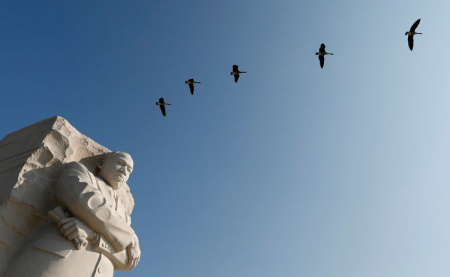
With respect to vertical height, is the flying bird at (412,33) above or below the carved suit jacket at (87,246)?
above

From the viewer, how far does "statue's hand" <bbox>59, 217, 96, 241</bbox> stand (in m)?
4.76

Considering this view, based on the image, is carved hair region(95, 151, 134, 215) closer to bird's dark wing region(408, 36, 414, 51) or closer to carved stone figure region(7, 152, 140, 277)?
carved stone figure region(7, 152, 140, 277)

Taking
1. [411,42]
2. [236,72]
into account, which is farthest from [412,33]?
[236,72]

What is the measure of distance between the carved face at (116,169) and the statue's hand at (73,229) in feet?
3.94

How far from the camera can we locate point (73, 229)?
4789mm

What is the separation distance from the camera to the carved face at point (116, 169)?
6090 mm

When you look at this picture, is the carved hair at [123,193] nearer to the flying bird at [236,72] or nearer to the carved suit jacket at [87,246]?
the carved suit jacket at [87,246]

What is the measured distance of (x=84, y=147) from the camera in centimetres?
625

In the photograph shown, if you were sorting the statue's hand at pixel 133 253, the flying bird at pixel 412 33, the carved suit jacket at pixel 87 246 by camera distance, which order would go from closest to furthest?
the carved suit jacket at pixel 87 246 → the statue's hand at pixel 133 253 → the flying bird at pixel 412 33

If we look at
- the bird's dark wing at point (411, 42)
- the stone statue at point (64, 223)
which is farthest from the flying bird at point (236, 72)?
the stone statue at point (64, 223)

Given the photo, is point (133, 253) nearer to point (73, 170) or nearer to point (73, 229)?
point (73, 229)

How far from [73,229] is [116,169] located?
1.45m

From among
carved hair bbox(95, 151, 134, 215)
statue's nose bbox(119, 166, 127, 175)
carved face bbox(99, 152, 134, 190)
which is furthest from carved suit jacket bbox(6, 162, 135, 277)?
carved hair bbox(95, 151, 134, 215)

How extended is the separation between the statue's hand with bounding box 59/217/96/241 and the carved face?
1.20 m
